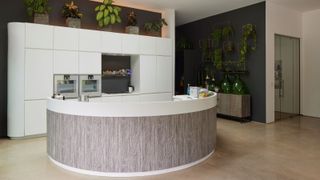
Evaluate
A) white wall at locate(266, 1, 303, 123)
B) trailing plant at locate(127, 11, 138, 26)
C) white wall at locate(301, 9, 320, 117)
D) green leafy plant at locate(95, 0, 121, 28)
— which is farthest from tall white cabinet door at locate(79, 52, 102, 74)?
white wall at locate(301, 9, 320, 117)

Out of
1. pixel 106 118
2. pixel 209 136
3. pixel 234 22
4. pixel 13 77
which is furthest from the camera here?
pixel 234 22

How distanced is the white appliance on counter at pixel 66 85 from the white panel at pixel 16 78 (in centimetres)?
64

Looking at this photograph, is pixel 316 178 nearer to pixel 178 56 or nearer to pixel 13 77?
pixel 13 77

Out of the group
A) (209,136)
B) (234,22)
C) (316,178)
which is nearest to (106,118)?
(209,136)

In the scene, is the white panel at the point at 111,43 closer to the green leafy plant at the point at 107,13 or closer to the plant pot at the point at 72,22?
Answer: the green leafy plant at the point at 107,13

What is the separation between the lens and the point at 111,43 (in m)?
5.84

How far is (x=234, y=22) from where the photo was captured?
7070mm

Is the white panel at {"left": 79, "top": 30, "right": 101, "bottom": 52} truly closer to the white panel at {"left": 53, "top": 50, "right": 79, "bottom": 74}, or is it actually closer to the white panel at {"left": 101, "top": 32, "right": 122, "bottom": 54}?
the white panel at {"left": 101, "top": 32, "right": 122, "bottom": 54}

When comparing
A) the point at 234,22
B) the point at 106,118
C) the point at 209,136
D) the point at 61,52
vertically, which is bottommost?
the point at 209,136

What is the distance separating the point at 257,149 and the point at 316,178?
1.21 metres

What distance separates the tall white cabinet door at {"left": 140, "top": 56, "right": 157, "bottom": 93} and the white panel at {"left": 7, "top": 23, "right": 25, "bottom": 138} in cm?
268

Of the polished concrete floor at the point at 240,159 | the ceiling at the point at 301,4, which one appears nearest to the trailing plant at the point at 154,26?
the ceiling at the point at 301,4

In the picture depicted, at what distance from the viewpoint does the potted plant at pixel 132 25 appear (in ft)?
20.9

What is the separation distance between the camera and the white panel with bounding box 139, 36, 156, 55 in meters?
6.32
